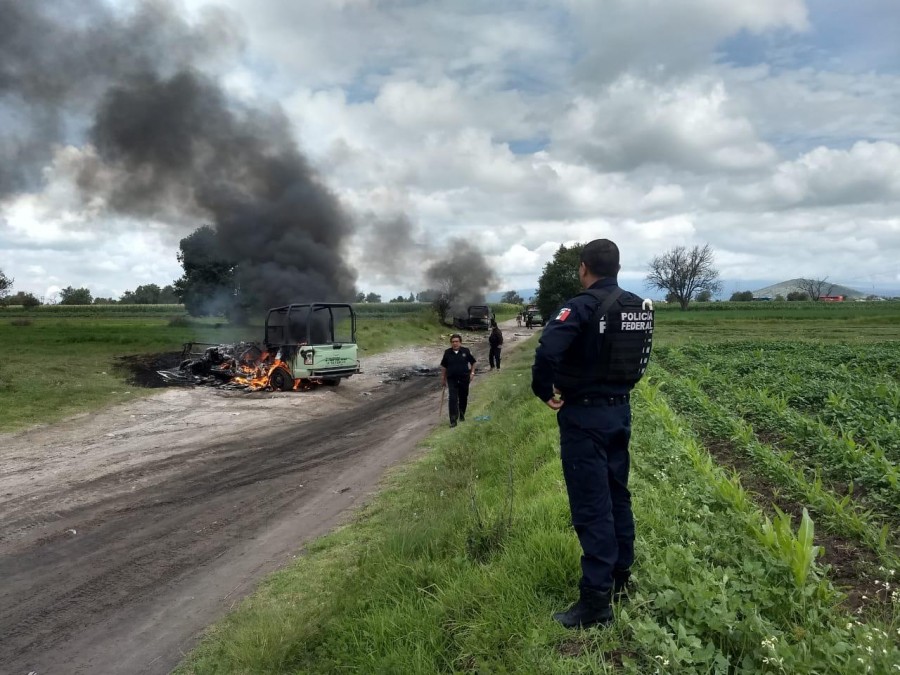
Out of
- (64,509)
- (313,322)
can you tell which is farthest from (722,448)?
(313,322)

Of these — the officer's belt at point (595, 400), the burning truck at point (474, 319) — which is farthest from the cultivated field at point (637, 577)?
the burning truck at point (474, 319)

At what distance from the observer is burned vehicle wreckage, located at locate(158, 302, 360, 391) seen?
52.5 ft

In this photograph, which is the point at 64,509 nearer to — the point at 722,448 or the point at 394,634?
the point at 394,634

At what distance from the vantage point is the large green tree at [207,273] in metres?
27.6

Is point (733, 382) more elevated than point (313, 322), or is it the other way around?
point (313, 322)

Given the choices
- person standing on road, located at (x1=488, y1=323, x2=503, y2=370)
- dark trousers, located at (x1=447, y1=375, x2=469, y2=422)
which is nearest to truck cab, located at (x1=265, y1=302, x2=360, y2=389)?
person standing on road, located at (x1=488, y1=323, x2=503, y2=370)

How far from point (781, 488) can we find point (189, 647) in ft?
16.1

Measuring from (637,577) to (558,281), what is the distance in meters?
52.7

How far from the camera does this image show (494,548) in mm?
4145

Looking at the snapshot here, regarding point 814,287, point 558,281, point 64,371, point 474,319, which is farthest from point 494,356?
point 814,287

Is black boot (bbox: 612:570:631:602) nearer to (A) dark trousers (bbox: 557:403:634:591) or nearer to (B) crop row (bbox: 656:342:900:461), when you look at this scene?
(A) dark trousers (bbox: 557:403:634:591)

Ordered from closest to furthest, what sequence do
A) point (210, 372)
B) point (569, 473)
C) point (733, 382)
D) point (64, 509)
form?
point (569, 473) < point (64, 509) < point (733, 382) < point (210, 372)

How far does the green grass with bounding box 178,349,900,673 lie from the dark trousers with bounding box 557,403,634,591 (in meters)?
0.25

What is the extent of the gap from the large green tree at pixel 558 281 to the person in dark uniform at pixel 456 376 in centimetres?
4135
